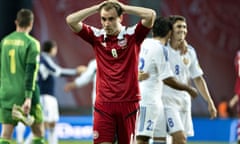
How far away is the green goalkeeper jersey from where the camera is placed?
11.8 metres

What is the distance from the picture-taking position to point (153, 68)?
1171 cm

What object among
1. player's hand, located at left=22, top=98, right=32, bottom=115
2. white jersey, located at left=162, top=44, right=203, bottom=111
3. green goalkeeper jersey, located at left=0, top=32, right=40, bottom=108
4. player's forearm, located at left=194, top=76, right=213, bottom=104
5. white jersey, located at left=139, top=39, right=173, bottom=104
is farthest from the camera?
player's forearm, located at left=194, top=76, right=213, bottom=104

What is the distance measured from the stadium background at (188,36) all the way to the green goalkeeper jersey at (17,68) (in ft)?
35.1

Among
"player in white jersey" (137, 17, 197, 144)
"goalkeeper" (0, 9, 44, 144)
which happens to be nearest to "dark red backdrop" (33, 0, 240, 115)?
"goalkeeper" (0, 9, 44, 144)

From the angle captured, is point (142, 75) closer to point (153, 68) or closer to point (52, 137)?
point (153, 68)

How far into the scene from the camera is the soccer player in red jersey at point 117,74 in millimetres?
9992

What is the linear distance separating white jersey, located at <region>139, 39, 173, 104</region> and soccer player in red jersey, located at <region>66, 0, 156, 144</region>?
57.4 inches

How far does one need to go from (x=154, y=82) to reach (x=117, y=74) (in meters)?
1.84

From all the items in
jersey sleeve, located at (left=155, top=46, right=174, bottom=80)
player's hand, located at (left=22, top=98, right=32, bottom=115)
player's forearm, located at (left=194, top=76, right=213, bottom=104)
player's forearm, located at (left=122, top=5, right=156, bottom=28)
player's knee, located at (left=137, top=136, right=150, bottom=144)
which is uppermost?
player's forearm, located at (left=122, top=5, right=156, bottom=28)

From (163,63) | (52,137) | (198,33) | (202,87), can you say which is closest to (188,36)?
(198,33)

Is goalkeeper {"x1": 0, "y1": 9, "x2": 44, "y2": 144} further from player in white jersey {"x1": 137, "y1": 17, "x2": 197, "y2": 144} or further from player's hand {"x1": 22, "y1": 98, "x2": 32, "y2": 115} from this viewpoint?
player in white jersey {"x1": 137, "y1": 17, "x2": 197, "y2": 144}

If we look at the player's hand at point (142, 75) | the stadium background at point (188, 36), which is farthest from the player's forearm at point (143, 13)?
the stadium background at point (188, 36)

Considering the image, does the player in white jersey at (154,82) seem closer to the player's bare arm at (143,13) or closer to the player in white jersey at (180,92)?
the player in white jersey at (180,92)

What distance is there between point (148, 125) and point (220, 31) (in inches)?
565
